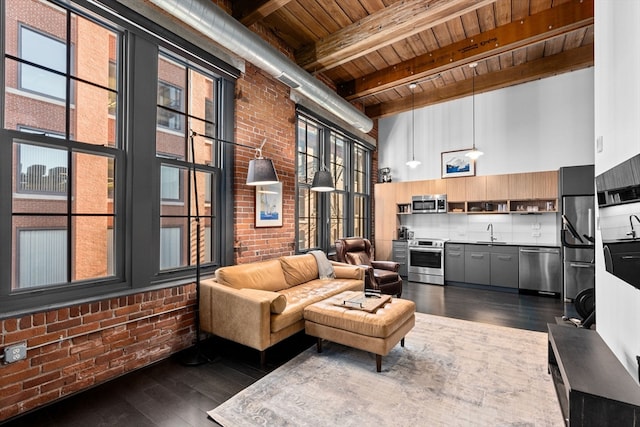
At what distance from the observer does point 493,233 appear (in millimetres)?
5875

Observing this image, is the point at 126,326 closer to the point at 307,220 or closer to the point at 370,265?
the point at 307,220

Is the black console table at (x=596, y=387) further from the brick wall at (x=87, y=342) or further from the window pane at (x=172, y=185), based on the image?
the window pane at (x=172, y=185)

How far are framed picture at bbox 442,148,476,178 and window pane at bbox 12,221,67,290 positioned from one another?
6.25 m

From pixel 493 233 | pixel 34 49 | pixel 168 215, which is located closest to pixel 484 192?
pixel 493 233

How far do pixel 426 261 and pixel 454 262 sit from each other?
51 centimetres

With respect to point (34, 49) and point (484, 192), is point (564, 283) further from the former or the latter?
point (34, 49)

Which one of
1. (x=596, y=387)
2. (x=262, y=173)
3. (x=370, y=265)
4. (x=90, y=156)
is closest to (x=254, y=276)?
(x=262, y=173)

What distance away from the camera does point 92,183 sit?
96.8 inches

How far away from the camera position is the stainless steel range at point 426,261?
5820 millimetres

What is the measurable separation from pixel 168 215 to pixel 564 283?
18.7ft

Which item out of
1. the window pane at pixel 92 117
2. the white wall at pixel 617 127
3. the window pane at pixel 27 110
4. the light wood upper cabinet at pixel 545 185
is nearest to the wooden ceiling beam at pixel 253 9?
the window pane at pixel 92 117

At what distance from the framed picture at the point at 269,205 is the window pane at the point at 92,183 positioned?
1.63 metres

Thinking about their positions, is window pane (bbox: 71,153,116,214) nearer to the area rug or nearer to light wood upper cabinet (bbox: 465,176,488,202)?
the area rug

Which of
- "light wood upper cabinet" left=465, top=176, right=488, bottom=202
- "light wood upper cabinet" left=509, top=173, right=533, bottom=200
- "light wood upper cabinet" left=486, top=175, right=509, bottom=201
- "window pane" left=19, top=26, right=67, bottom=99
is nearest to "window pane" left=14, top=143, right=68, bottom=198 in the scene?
"window pane" left=19, top=26, right=67, bottom=99
